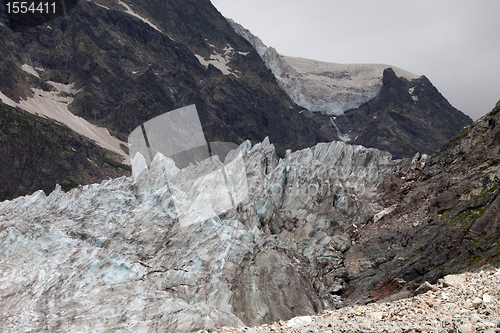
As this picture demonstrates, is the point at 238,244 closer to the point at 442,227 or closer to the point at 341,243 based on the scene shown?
the point at 442,227

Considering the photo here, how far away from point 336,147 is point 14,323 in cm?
10339

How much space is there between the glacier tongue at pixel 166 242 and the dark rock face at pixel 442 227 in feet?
19.7

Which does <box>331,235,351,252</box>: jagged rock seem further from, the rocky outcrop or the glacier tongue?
the rocky outcrop

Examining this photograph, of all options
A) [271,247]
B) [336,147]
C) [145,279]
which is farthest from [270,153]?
[145,279]

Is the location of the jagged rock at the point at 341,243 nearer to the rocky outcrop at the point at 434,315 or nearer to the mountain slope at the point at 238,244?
the mountain slope at the point at 238,244

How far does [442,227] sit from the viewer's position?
39.3 m

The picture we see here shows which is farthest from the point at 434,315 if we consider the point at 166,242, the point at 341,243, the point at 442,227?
the point at 341,243

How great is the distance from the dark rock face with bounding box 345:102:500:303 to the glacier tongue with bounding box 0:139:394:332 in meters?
5.99

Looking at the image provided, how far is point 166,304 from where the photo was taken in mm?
20250

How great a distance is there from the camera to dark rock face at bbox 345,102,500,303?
2867 centimetres

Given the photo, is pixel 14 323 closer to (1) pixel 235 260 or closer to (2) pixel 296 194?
(1) pixel 235 260

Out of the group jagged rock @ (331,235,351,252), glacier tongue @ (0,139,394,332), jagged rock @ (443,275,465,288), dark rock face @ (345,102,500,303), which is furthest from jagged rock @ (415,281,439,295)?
jagged rock @ (331,235,351,252)

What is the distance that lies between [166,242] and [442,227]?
3254 cm

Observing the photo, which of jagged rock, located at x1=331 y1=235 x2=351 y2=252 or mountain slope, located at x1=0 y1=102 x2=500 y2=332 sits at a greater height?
mountain slope, located at x1=0 y1=102 x2=500 y2=332
